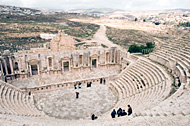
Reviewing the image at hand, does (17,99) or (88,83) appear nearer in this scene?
(17,99)

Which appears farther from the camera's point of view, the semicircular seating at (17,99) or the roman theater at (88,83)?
the semicircular seating at (17,99)

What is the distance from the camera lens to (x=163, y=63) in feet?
68.0

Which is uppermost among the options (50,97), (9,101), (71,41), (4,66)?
(71,41)

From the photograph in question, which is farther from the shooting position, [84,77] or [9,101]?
[84,77]

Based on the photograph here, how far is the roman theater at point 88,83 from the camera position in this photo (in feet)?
45.5

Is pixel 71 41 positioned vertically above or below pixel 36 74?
above

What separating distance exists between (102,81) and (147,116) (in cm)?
1297

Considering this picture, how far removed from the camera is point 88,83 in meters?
21.8

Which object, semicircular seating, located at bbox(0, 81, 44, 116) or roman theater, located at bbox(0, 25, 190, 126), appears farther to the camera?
semicircular seating, located at bbox(0, 81, 44, 116)

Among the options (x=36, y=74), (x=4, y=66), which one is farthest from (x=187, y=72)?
(x=4, y=66)

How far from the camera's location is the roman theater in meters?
13.9

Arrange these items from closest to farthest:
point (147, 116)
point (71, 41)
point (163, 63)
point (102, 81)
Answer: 1. point (147, 116)
2. point (163, 63)
3. point (102, 81)
4. point (71, 41)

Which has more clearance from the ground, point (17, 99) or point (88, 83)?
point (17, 99)

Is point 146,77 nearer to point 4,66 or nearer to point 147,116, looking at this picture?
point 147,116
